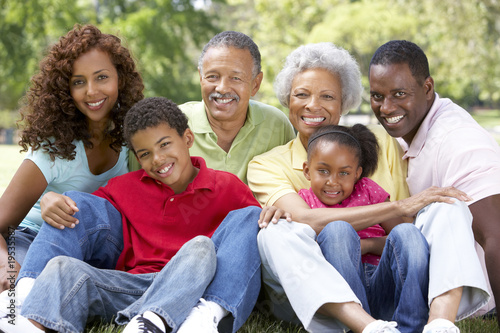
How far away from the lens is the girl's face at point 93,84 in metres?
3.26

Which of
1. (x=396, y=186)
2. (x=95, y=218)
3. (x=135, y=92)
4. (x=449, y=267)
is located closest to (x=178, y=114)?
(x=135, y=92)

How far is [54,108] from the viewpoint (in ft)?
10.6

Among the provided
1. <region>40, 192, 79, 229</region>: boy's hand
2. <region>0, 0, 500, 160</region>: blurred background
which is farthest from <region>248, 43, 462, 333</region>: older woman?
<region>0, 0, 500, 160</region>: blurred background

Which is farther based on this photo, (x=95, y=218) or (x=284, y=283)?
(x=95, y=218)

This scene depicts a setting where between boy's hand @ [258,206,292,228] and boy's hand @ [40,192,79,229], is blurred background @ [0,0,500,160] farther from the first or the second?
boy's hand @ [40,192,79,229]

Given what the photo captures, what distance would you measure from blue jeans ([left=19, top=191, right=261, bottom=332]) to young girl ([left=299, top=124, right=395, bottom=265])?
0.51 meters

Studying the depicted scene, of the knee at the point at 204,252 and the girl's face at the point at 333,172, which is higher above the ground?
the girl's face at the point at 333,172

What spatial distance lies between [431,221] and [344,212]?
0.46 m

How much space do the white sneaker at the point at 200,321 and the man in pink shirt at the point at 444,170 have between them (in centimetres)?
91

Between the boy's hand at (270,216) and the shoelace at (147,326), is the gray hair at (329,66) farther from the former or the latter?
the shoelace at (147,326)

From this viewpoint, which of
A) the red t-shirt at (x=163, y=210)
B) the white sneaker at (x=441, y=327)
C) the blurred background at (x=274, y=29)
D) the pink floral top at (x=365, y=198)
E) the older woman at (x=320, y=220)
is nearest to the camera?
the white sneaker at (x=441, y=327)

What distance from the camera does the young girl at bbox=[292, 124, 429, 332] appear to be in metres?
2.49

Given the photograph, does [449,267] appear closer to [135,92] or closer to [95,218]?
[95,218]

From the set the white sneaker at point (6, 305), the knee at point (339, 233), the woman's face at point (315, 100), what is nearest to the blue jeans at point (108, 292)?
the white sneaker at point (6, 305)
